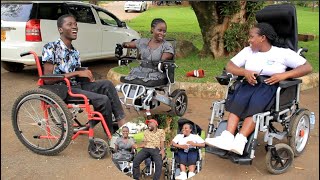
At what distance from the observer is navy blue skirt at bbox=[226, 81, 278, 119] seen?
9.69 feet

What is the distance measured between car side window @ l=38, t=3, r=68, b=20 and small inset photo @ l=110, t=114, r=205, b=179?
9.64ft

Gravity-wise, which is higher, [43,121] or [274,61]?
[274,61]

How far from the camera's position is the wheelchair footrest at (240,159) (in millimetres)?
2838

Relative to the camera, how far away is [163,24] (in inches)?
143

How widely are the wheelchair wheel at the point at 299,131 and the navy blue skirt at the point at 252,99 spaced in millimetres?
326

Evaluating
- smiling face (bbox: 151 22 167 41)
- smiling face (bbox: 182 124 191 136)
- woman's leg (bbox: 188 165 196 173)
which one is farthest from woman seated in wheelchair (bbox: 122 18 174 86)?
woman's leg (bbox: 188 165 196 173)

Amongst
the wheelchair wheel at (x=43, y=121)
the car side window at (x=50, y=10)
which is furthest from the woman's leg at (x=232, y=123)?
the car side window at (x=50, y=10)

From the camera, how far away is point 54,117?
323cm

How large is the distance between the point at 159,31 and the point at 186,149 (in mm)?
1584

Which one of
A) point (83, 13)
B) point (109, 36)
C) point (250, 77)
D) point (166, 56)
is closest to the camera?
point (250, 77)

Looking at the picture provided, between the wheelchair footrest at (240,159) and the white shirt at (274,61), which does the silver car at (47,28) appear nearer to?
the white shirt at (274,61)

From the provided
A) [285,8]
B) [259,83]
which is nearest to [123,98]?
[259,83]

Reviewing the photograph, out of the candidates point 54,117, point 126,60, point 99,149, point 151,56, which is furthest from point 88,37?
point 99,149

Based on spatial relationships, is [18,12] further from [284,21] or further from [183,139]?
[183,139]
